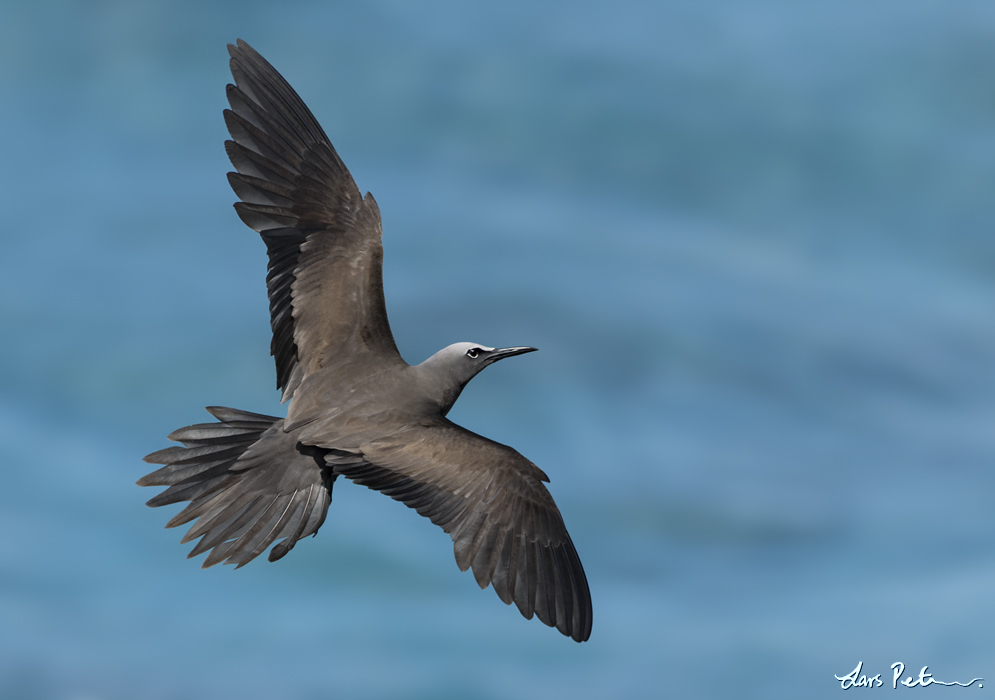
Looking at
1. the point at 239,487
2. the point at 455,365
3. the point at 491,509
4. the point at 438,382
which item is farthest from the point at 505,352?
the point at 239,487

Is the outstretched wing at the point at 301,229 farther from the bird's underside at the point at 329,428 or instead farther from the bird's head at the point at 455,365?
the bird's head at the point at 455,365

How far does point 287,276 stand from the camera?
9133 millimetres

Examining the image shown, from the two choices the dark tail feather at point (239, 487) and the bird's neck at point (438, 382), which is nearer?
the dark tail feather at point (239, 487)

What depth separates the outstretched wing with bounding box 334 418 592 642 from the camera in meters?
7.83

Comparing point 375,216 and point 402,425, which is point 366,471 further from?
point 375,216

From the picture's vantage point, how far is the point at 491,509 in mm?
8055

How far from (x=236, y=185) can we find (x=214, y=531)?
3083mm

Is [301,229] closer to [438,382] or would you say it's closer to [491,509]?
[438,382]

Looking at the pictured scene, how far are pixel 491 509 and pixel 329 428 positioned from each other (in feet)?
4.93

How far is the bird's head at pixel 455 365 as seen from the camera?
869 cm

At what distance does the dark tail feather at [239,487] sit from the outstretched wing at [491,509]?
0.39m

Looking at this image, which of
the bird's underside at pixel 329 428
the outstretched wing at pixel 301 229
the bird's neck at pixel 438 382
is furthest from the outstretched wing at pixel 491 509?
the outstretched wing at pixel 301 229

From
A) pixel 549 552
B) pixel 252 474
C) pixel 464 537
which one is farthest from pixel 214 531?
pixel 549 552

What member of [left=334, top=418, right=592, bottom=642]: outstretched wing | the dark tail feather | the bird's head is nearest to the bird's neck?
the bird's head
